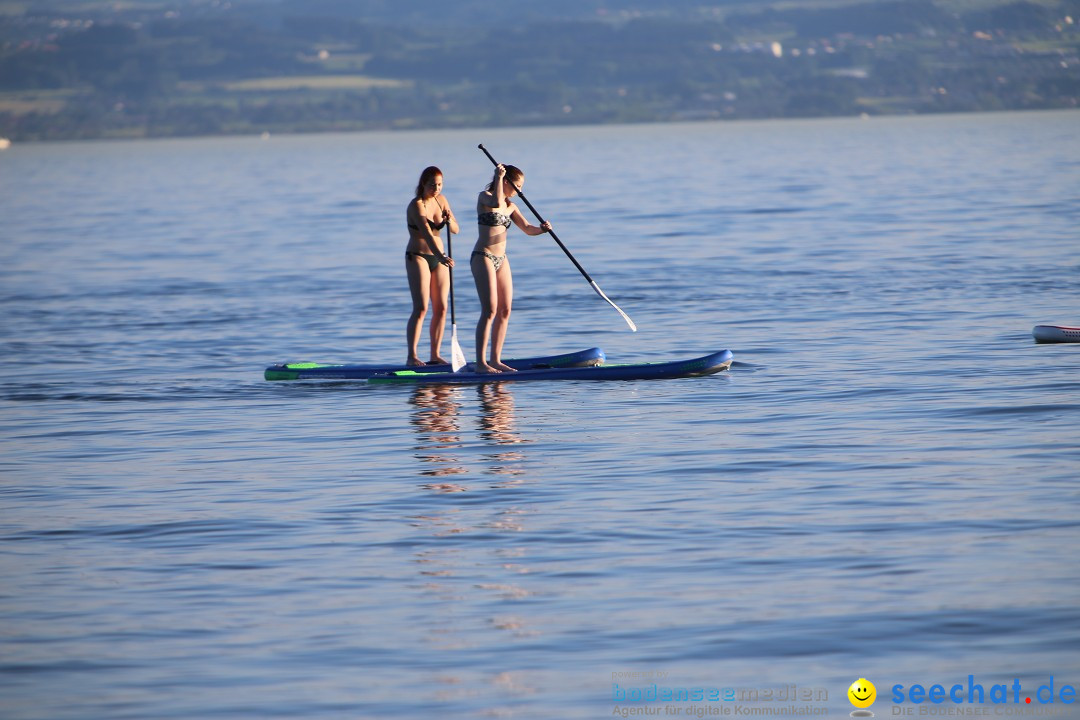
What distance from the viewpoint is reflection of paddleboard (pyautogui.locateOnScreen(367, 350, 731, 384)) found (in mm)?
16359

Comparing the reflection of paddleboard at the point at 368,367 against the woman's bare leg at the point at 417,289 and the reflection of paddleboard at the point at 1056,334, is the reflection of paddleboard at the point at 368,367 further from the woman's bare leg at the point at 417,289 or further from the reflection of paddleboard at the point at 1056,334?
the reflection of paddleboard at the point at 1056,334

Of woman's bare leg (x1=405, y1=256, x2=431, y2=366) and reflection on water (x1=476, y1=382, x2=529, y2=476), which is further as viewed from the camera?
woman's bare leg (x1=405, y1=256, x2=431, y2=366)

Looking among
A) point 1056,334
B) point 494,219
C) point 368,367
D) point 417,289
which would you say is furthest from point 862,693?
point 1056,334

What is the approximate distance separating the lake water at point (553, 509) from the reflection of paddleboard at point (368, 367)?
234 mm

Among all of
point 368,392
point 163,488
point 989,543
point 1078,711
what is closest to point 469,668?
point 1078,711

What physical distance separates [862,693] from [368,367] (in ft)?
34.3

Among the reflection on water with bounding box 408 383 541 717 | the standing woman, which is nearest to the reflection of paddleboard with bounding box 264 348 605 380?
the standing woman

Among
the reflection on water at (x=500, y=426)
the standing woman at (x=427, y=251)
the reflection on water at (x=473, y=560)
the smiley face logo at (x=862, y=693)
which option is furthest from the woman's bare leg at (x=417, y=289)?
the smiley face logo at (x=862, y=693)

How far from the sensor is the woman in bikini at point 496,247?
15.6 metres

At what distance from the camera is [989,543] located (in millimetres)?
9602

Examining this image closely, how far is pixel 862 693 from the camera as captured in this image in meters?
7.39

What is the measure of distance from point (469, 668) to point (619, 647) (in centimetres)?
80

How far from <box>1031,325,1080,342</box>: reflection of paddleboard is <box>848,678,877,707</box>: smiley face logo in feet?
36.6

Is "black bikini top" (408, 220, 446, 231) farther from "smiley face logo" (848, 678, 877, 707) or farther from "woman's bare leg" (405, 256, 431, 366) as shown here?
"smiley face logo" (848, 678, 877, 707)
